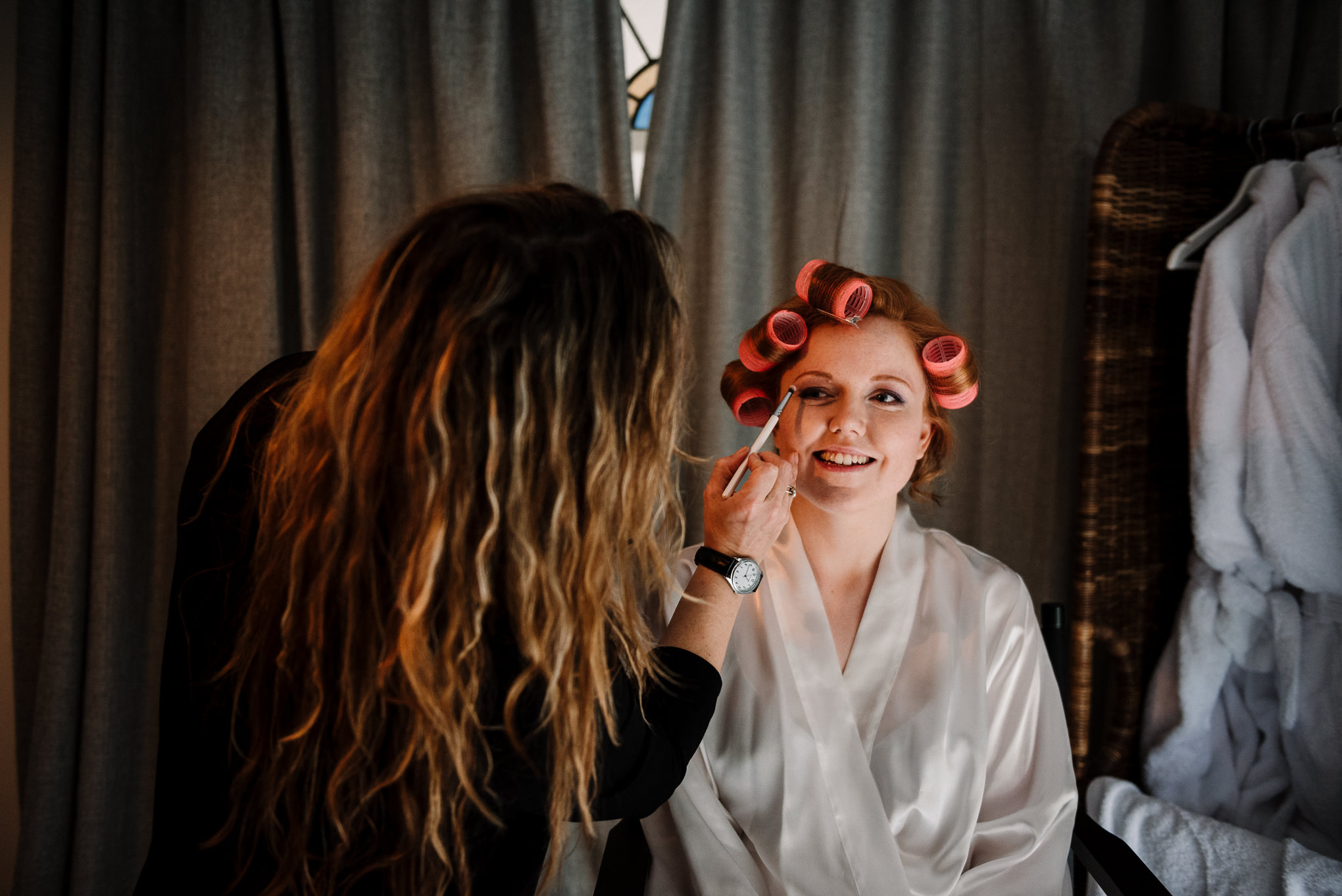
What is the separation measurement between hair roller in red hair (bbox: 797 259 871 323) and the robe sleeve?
19.3 inches

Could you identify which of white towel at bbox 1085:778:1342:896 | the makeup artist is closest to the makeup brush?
the makeup artist

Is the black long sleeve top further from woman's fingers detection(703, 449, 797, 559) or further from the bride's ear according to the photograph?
the bride's ear

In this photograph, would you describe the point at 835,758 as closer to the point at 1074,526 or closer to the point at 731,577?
the point at 731,577

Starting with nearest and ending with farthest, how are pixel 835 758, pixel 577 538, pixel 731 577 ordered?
pixel 577 538 → pixel 731 577 → pixel 835 758

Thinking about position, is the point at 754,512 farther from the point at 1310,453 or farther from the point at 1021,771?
the point at 1310,453

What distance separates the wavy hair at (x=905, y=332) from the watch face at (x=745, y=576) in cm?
34

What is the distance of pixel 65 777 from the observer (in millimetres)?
1594

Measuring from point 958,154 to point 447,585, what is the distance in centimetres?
146

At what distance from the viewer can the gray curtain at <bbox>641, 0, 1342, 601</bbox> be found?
1587 millimetres

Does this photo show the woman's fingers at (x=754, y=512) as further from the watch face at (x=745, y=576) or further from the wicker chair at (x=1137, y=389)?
the wicker chair at (x=1137, y=389)

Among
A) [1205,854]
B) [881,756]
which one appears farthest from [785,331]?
[1205,854]

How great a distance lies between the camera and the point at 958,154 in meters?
1.67

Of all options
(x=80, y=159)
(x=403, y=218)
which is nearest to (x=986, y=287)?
(x=403, y=218)

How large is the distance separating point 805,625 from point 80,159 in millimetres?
1664
